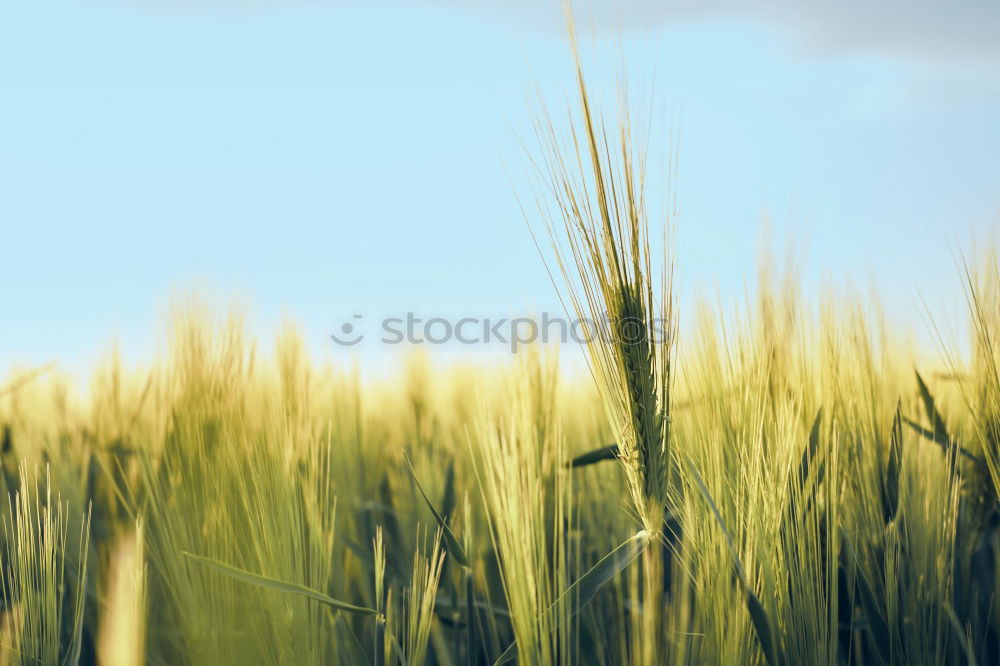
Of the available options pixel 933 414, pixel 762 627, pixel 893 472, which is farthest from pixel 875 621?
pixel 933 414

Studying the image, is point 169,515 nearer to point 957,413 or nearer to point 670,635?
point 670,635

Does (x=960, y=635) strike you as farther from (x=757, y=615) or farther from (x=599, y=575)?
(x=599, y=575)

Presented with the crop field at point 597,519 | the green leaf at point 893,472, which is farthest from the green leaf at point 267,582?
the green leaf at point 893,472

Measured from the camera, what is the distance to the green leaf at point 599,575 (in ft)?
2.92

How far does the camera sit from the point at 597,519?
1.62 meters

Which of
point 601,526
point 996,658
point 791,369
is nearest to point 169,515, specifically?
point 601,526

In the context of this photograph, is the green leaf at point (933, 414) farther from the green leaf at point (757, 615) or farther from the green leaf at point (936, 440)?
the green leaf at point (757, 615)

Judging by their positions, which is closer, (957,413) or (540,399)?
(540,399)

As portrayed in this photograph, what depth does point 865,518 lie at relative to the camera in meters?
1.26

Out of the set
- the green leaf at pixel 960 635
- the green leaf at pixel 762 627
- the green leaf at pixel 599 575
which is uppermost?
the green leaf at pixel 599 575

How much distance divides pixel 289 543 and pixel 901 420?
1076mm

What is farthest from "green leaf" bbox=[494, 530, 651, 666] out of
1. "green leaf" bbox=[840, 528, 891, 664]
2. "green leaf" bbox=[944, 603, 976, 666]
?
"green leaf" bbox=[944, 603, 976, 666]

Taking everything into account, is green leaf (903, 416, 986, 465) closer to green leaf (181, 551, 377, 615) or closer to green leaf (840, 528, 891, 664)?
green leaf (840, 528, 891, 664)

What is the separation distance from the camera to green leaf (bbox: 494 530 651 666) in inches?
35.0
